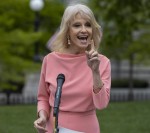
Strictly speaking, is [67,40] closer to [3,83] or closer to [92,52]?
[92,52]

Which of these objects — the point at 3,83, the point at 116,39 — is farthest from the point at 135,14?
the point at 3,83

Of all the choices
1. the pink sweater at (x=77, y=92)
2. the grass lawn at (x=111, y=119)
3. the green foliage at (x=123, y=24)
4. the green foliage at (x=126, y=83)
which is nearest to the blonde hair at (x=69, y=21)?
the pink sweater at (x=77, y=92)

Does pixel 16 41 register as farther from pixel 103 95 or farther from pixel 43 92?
pixel 103 95

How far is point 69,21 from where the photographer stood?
3.75 m

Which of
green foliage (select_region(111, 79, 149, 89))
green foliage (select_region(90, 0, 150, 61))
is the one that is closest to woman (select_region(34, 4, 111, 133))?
green foliage (select_region(90, 0, 150, 61))

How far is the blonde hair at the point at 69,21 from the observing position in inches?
146

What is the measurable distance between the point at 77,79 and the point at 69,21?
392 mm

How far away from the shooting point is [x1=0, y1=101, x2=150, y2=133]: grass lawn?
10204 mm

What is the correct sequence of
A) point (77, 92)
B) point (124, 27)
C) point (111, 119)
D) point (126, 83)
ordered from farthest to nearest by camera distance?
point (126, 83) → point (124, 27) → point (111, 119) → point (77, 92)

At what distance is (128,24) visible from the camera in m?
19.8

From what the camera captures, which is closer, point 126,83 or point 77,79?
point 77,79

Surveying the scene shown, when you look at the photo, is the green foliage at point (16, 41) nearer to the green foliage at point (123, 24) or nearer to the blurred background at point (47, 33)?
the blurred background at point (47, 33)

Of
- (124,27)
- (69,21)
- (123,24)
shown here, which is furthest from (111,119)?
(124,27)

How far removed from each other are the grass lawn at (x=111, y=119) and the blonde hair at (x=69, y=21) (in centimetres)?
606
